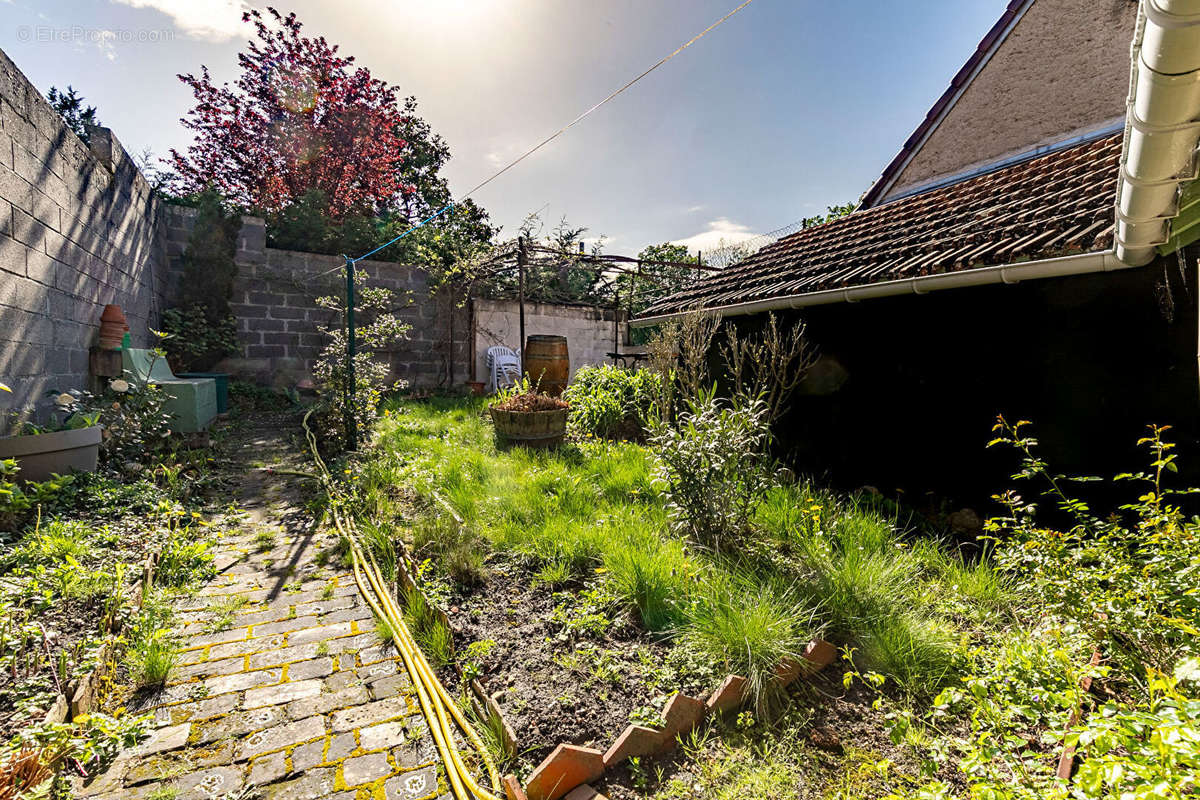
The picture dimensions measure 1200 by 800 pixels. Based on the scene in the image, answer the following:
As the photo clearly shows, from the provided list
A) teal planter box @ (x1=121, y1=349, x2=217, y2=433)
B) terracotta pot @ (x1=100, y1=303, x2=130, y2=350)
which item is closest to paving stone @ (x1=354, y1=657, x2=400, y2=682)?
teal planter box @ (x1=121, y1=349, x2=217, y2=433)

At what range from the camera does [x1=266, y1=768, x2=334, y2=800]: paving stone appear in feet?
4.80

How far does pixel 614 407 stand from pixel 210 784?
4904 millimetres

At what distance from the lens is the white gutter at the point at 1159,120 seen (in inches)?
54.6

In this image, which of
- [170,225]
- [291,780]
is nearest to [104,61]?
[170,225]

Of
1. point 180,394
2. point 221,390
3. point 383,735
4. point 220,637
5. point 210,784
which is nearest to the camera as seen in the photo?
point 210,784

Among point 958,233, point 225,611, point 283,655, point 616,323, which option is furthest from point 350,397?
point 616,323

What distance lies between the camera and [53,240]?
3.90 meters

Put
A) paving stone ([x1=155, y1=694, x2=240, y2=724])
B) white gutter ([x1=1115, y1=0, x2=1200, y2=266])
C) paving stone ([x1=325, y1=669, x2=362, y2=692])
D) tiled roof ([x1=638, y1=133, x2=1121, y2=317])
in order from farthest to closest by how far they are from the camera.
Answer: tiled roof ([x1=638, y1=133, x2=1121, y2=317]) → paving stone ([x1=325, y1=669, x2=362, y2=692]) → paving stone ([x1=155, y1=694, x2=240, y2=724]) → white gutter ([x1=1115, y1=0, x2=1200, y2=266])

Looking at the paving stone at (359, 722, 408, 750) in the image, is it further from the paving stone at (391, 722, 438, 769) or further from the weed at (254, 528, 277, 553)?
the weed at (254, 528, 277, 553)

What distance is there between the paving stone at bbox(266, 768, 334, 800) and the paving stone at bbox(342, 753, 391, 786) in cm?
4

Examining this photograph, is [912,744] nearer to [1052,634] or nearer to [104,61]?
[1052,634]

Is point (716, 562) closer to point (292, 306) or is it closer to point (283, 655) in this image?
point (283, 655)

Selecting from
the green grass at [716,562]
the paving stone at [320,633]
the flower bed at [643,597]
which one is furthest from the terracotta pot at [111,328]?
the paving stone at [320,633]

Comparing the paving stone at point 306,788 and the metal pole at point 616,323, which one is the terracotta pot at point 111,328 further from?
the metal pole at point 616,323
